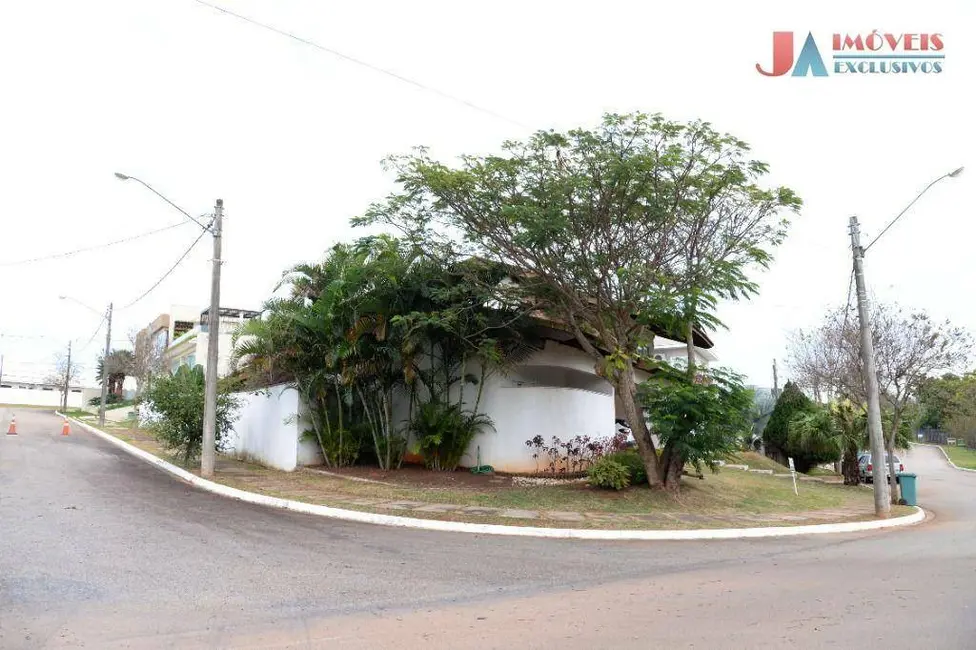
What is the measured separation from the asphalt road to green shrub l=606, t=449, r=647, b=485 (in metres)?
4.42

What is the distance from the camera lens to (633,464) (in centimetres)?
1655

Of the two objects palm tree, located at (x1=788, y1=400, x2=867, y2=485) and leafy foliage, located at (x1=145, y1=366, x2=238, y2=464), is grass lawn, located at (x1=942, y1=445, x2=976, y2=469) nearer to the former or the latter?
palm tree, located at (x1=788, y1=400, x2=867, y2=485)

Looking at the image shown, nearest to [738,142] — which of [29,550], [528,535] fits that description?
[528,535]

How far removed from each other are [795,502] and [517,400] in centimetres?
757

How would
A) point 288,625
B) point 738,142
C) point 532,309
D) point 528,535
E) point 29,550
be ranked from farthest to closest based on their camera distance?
point 532,309 < point 738,142 < point 528,535 < point 29,550 < point 288,625

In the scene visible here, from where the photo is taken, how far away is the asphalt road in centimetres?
561

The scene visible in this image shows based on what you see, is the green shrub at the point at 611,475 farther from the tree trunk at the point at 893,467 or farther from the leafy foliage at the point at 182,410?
the leafy foliage at the point at 182,410

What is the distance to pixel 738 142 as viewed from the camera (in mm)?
14500

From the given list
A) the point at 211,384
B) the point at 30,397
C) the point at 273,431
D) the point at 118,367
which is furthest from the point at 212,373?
the point at 30,397

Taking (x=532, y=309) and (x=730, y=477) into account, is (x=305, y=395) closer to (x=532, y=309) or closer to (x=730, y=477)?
(x=532, y=309)

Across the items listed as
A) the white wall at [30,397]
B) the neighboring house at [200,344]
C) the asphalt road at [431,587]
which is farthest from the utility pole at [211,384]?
the white wall at [30,397]

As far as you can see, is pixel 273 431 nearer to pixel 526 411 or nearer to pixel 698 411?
pixel 526 411

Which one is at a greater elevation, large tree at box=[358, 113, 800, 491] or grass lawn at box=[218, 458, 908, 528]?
large tree at box=[358, 113, 800, 491]

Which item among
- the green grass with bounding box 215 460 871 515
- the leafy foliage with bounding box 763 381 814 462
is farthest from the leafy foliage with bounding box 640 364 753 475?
the leafy foliage with bounding box 763 381 814 462
